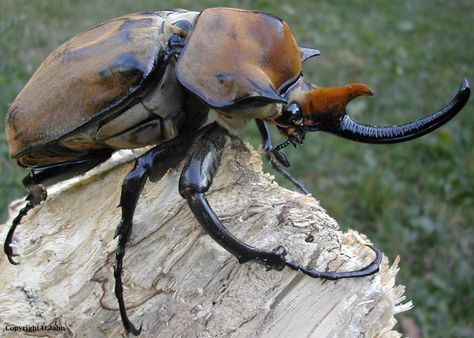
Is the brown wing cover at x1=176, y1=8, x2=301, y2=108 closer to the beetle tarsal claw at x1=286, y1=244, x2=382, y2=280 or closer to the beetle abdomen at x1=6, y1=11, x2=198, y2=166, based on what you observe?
the beetle abdomen at x1=6, y1=11, x2=198, y2=166

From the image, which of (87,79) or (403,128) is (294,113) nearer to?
(403,128)

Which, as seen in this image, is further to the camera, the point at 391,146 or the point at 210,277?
the point at 391,146

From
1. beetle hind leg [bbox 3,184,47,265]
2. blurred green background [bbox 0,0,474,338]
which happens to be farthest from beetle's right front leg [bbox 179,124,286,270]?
blurred green background [bbox 0,0,474,338]

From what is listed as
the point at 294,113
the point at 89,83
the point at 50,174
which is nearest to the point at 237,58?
the point at 294,113

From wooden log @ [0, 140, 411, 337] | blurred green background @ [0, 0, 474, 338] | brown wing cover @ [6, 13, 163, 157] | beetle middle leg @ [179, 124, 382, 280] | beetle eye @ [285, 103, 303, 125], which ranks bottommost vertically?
blurred green background @ [0, 0, 474, 338]

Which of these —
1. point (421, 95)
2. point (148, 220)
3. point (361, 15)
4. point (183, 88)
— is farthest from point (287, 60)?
point (361, 15)

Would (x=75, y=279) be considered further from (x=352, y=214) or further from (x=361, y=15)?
(x=361, y=15)
